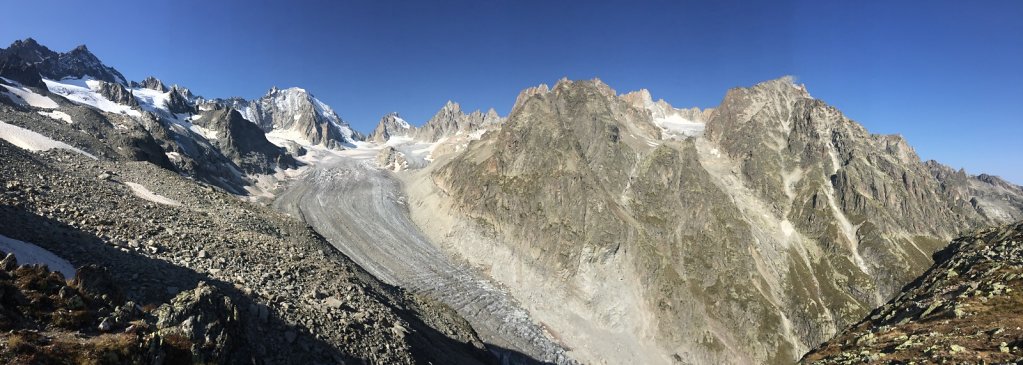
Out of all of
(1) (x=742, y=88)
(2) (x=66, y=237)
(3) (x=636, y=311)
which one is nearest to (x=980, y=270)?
(2) (x=66, y=237)

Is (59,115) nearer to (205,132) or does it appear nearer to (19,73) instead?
(19,73)

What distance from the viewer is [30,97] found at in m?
84.5

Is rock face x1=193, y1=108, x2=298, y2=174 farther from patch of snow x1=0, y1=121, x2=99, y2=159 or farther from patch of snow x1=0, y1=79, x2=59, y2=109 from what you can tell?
patch of snow x1=0, y1=121, x2=99, y2=159

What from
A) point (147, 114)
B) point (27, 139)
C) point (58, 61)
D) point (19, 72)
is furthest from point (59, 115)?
point (58, 61)

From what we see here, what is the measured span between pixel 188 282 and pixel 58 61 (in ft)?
751

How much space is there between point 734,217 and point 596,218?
32990 millimetres

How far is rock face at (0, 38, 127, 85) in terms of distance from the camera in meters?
163

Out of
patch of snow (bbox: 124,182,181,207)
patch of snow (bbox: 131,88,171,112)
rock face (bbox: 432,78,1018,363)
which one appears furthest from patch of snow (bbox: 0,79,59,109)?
patch of snow (bbox: 131,88,171,112)

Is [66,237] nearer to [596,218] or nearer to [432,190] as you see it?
[596,218]

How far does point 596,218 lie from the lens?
317ft

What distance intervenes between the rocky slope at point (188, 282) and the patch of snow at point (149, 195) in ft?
0.66

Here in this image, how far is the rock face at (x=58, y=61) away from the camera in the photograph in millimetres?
162875

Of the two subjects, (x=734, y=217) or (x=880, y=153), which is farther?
(x=880, y=153)

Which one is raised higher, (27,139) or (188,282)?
(27,139)
